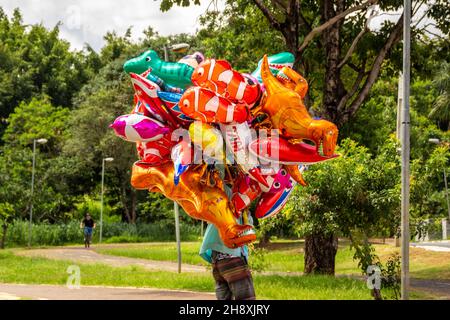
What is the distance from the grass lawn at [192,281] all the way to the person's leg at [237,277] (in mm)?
6012

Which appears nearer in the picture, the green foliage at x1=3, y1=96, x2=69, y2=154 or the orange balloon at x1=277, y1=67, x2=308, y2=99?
the orange balloon at x1=277, y1=67, x2=308, y2=99

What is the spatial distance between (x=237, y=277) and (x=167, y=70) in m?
2.34

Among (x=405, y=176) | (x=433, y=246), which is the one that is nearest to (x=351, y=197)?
(x=405, y=176)

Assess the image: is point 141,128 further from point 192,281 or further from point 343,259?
point 343,259

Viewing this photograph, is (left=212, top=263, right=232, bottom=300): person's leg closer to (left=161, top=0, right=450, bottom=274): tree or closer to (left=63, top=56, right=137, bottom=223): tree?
(left=161, top=0, right=450, bottom=274): tree

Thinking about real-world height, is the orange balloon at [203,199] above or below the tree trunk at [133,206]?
below

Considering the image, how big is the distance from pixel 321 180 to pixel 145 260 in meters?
15.6

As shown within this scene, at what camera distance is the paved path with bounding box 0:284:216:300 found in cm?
1440

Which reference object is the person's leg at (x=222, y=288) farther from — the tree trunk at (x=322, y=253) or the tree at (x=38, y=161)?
the tree at (x=38, y=161)

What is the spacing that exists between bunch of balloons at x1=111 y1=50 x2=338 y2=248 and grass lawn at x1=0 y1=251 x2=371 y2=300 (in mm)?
6213

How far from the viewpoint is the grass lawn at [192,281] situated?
14.2 m

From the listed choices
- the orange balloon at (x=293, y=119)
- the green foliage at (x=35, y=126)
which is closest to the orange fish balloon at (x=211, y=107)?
the orange balloon at (x=293, y=119)

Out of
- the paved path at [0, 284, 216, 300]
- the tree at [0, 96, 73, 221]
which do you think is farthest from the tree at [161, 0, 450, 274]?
the tree at [0, 96, 73, 221]
